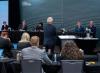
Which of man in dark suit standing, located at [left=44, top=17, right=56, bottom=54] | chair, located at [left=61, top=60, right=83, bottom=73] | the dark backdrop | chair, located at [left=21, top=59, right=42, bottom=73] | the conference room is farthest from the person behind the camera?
the dark backdrop

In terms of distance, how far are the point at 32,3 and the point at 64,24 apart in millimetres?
2503

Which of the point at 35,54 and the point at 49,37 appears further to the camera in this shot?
the point at 49,37

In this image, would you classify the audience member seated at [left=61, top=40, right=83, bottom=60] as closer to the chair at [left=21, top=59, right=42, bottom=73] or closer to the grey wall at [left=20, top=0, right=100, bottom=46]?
the chair at [left=21, top=59, right=42, bottom=73]

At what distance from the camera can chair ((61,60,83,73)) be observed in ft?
23.0

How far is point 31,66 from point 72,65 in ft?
2.96

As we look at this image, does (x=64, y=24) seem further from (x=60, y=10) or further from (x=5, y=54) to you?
(x=5, y=54)

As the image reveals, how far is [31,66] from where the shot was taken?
286 inches

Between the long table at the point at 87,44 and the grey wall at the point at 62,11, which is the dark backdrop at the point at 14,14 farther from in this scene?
the long table at the point at 87,44

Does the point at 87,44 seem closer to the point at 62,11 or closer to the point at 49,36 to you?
the point at 49,36

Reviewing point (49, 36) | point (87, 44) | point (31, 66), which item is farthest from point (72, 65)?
point (87, 44)

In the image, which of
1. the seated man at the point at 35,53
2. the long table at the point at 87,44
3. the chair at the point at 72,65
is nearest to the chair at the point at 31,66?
the seated man at the point at 35,53

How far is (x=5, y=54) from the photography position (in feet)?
32.1

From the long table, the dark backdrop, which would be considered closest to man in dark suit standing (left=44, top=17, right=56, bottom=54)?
the long table

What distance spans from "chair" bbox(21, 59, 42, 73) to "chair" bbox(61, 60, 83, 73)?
0.53 metres
